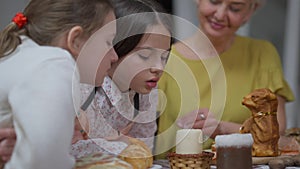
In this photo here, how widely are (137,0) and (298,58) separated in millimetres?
1518

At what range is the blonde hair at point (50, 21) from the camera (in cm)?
95

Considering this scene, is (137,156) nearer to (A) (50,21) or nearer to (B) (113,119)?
(B) (113,119)

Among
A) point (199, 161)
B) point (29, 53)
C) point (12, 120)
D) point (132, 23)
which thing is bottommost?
point (199, 161)

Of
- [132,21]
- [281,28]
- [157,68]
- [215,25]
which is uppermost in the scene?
[281,28]

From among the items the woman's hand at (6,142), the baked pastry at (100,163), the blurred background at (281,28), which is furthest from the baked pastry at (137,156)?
the blurred background at (281,28)

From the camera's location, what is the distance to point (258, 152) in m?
1.34

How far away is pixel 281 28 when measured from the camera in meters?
2.82

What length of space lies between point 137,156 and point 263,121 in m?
0.35

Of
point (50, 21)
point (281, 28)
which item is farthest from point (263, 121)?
point (281, 28)

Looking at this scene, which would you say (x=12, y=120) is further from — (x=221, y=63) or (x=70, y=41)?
(x=221, y=63)

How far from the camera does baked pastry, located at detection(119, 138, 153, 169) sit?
46.8 inches

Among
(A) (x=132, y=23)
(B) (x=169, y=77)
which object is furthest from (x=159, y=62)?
(B) (x=169, y=77)

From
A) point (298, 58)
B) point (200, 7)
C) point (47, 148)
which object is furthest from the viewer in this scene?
point (298, 58)

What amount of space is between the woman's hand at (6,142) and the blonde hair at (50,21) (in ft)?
0.47
